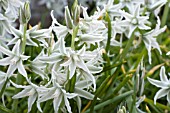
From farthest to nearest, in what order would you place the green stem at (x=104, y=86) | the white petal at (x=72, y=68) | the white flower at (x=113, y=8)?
the white flower at (x=113, y=8)
the green stem at (x=104, y=86)
the white petal at (x=72, y=68)

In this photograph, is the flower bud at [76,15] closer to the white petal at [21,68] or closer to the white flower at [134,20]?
the white petal at [21,68]

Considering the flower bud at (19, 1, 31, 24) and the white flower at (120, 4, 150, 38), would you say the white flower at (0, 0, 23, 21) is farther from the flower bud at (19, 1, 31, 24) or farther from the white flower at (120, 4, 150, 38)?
the white flower at (120, 4, 150, 38)

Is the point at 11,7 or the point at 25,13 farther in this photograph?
the point at 11,7

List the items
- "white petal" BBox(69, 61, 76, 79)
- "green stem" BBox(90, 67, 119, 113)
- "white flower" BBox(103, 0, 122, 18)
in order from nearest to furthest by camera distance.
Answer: "white petal" BBox(69, 61, 76, 79) < "green stem" BBox(90, 67, 119, 113) < "white flower" BBox(103, 0, 122, 18)

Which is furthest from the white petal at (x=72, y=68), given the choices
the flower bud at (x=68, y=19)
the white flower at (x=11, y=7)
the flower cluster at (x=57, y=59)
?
the white flower at (x=11, y=7)

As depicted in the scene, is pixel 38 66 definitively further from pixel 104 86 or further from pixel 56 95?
pixel 104 86

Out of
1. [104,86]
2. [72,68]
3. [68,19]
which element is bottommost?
[104,86]

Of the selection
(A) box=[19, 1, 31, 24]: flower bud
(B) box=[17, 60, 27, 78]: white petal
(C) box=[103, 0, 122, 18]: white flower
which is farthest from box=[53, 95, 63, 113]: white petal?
(C) box=[103, 0, 122, 18]: white flower

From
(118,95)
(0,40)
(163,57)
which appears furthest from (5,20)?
(163,57)

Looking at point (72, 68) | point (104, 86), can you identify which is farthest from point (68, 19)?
point (104, 86)

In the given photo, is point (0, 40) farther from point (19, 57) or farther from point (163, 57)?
point (163, 57)

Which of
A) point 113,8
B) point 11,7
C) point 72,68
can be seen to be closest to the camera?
point 72,68
